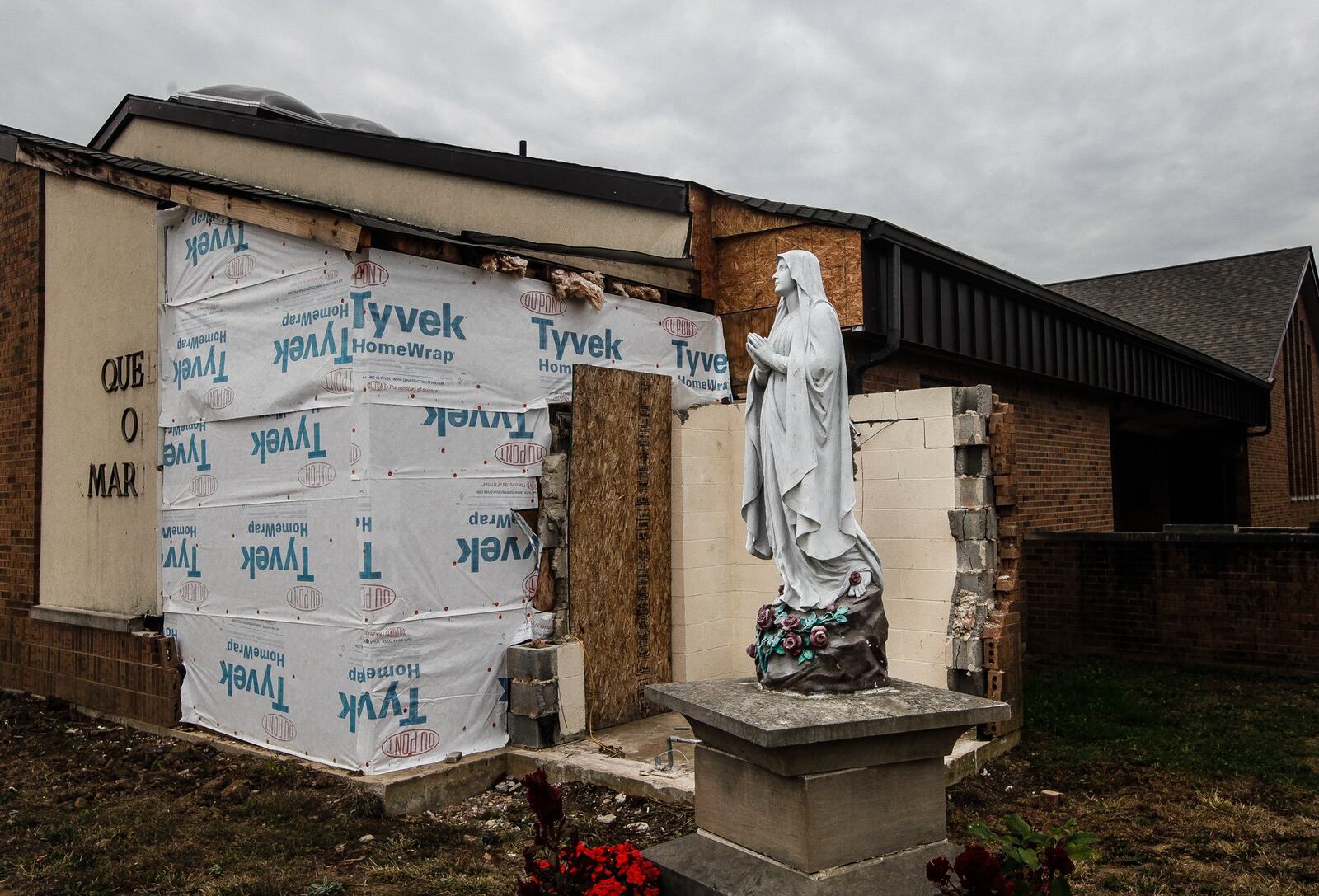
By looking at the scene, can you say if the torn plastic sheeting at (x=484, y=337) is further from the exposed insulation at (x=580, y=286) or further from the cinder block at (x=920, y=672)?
the cinder block at (x=920, y=672)

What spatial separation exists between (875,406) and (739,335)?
6.46 ft

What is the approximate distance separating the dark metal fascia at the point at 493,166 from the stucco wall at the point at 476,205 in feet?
0.23

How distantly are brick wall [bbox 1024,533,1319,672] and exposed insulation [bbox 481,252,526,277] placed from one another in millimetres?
7429

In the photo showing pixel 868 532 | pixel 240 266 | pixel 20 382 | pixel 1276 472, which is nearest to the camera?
pixel 240 266

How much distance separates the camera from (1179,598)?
1102cm

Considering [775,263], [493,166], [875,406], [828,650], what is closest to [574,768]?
[828,650]

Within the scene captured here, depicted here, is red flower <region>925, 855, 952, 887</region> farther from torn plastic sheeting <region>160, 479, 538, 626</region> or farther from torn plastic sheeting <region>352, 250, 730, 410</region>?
torn plastic sheeting <region>352, 250, 730, 410</region>

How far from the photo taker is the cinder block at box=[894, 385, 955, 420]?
7762 millimetres

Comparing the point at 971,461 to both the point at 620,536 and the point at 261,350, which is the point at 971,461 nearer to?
the point at 620,536

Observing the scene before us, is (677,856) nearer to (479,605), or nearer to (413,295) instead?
(479,605)

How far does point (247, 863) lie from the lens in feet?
19.0

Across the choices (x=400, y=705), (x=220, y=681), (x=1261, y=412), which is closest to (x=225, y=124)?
(x=220, y=681)

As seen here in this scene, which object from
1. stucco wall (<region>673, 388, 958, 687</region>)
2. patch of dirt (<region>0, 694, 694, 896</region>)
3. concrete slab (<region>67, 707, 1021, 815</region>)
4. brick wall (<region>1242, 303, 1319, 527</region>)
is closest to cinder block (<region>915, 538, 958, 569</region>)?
stucco wall (<region>673, 388, 958, 687</region>)

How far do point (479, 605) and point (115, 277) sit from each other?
5139mm
